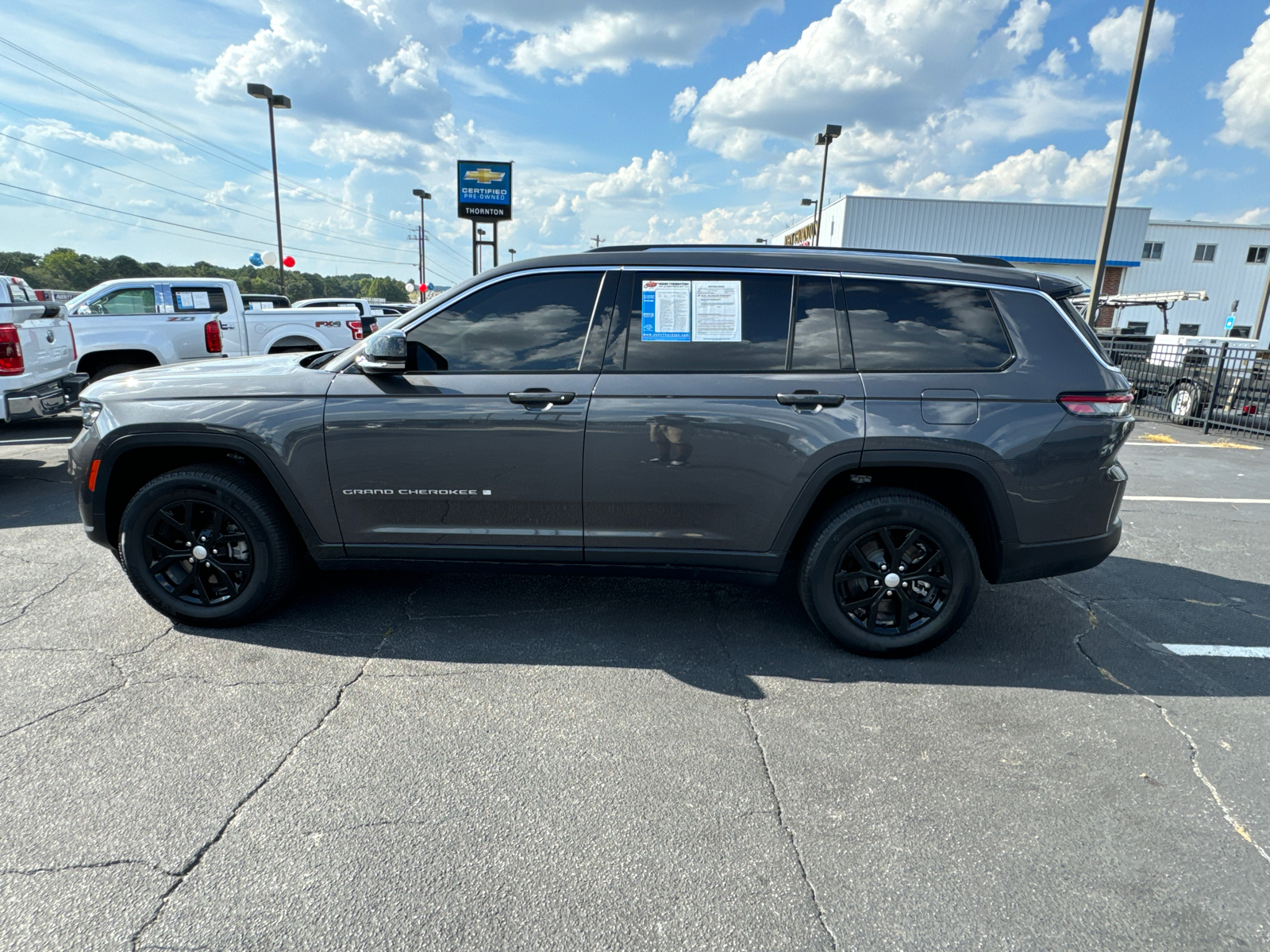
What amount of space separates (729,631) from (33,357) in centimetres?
754

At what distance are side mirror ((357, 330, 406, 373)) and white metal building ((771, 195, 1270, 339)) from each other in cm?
3922

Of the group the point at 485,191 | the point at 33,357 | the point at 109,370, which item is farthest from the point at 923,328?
the point at 485,191

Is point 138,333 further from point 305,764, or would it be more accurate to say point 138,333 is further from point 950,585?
point 950,585

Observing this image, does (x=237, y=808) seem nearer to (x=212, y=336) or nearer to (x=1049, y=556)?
(x=1049, y=556)

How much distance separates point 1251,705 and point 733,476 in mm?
2499

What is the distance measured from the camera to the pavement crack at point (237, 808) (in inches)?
78.2

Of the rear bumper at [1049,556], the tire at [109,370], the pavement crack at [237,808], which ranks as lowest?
the pavement crack at [237,808]

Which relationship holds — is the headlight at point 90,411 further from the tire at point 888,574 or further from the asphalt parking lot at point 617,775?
the tire at point 888,574

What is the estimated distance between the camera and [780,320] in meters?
3.42

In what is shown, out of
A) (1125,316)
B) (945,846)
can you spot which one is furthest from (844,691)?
(1125,316)

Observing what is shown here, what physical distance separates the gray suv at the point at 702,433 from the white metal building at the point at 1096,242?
126ft

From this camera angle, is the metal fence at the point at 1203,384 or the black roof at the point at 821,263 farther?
the metal fence at the point at 1203,384

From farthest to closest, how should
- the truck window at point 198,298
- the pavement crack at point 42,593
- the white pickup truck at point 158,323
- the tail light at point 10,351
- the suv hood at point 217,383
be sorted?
1. the truck window at point 198,298
2. the white pickup truck at point 158,323
3. the tail light at point 10,351
4. the pavement crack at point 42,593
5. the suv hood at point 217,383

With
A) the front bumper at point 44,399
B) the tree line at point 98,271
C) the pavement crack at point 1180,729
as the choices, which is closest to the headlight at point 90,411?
the front bumper at point 44,399
